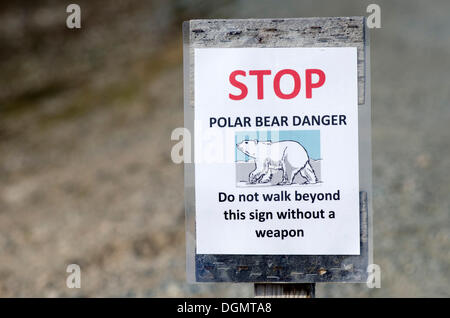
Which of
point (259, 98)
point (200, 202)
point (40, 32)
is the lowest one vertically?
point (200, 202)

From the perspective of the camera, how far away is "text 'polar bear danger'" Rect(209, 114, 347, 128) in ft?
Answer: 9.21

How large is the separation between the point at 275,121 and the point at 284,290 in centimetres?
82

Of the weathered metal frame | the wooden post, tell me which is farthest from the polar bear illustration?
the wooden post

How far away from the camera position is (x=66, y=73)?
18.1 meters

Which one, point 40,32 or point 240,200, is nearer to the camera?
point 240,200

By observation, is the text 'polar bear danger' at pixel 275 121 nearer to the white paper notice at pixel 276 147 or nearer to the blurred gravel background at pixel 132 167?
the white paper notice at pixel 276 147

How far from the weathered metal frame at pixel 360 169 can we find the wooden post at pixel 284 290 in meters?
0.10

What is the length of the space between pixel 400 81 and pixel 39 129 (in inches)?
340

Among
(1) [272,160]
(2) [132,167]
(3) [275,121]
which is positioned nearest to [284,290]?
(1) [272,160]

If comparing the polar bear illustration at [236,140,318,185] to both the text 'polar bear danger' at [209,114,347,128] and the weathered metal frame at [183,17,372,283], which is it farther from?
the weathered metal frame at [183,17,372,283]

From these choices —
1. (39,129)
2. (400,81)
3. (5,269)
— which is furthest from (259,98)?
(39,129)

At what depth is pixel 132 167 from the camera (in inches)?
432
